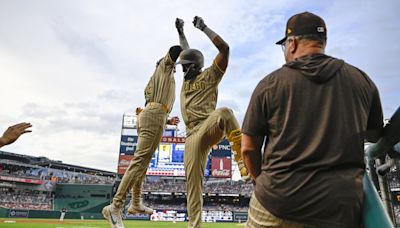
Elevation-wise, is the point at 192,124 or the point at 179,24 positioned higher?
the point at 179,24

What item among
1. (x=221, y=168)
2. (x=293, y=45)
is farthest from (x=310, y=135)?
(x=221, y=168)

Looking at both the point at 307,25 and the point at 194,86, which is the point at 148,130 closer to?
the point at 194,86

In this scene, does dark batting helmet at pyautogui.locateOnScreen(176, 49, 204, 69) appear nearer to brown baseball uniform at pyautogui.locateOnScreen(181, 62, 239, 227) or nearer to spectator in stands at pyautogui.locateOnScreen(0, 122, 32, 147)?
brown baseball uniform at pyautogui.locateOnScreen(181, 62, 239, 227)

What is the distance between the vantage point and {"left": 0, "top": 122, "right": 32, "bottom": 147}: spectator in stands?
2.80 m

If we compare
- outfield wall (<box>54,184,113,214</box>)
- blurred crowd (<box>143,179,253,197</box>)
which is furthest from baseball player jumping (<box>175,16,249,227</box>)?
Result: outfield wall (<box>54,184,113,214</box>)

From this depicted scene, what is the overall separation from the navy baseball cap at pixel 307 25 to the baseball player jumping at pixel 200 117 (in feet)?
4.88

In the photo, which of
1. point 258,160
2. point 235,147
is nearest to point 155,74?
point 235,147

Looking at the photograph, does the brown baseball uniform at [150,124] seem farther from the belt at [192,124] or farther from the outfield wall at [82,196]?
the outfield wall at [82,196]

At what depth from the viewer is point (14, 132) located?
9.37 ft

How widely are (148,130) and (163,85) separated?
2.03 ft

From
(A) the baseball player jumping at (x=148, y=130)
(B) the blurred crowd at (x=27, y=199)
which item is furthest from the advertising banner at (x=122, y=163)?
(A) the baseball player jumping at (x=148, y=130)

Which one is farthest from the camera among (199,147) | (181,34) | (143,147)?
(181,34)

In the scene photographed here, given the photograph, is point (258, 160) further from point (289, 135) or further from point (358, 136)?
point (358, 136)

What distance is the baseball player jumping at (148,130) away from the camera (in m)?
3.71
